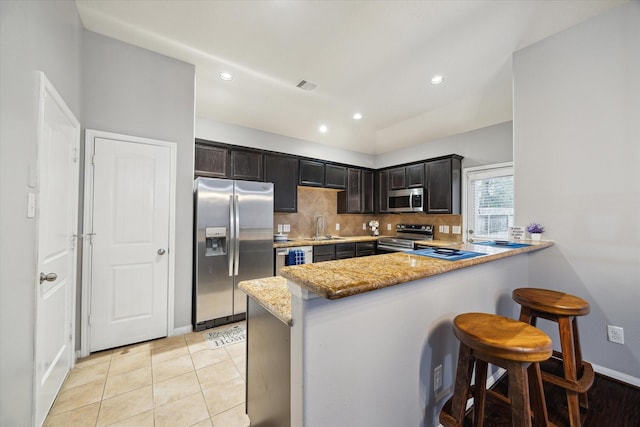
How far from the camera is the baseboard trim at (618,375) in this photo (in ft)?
6.03

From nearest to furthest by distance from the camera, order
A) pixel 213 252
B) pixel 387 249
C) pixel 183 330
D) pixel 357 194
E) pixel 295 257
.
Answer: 1. pixel 183 330
2. pixel 213 252
3. pixel 295 257
4. pixel 387 249
5. pixel 357 194

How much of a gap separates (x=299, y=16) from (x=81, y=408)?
10.7 feet

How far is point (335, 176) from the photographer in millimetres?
4676

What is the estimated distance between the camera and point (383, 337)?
112 cm

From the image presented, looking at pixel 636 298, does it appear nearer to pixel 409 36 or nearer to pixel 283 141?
pixel 409 36

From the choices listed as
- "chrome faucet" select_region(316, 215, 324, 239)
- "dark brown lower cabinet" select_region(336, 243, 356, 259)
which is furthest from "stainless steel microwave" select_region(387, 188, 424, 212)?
"chrome faucet" select_region(316, 215, 324, 239)

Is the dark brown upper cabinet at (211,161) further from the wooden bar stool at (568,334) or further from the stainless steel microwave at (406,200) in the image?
the wooden bar stool at (568,334)

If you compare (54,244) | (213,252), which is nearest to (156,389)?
(54,244)

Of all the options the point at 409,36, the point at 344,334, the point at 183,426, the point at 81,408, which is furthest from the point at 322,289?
the point at 409,36

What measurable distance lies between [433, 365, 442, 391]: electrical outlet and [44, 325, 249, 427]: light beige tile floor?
119 centimetres

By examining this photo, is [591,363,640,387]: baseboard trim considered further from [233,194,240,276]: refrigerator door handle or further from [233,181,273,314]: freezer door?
[233,194,240,276]: refrigerator door handle

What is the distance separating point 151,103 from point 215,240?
159 centimetres

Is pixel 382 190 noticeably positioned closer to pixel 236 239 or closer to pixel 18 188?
pixel 236 239

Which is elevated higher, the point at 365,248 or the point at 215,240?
the point at 215,240
